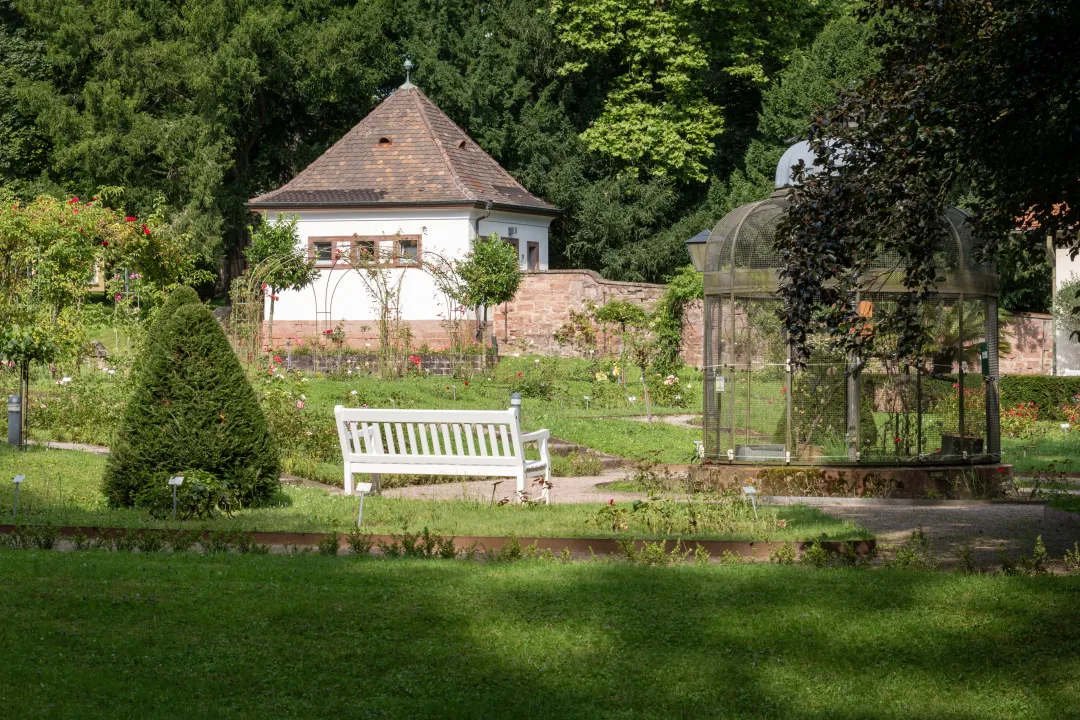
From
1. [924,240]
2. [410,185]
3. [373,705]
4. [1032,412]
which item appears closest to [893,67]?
[924,240]

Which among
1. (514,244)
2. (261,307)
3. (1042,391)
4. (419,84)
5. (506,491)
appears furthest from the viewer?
(419,84)

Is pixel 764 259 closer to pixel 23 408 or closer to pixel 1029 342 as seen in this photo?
pixel 23 408

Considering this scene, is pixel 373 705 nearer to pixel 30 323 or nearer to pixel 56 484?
pixel 56 484

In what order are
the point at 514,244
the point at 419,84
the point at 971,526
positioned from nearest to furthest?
1. the point at 971,526
2. the point at 514,244
3. the point at 419,84

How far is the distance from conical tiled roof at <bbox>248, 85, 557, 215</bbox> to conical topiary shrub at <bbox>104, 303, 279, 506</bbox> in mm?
23529

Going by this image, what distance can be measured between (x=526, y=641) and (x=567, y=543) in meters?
2.77

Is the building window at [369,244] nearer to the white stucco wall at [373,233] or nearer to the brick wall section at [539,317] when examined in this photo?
the white stucco wall at [373,233]

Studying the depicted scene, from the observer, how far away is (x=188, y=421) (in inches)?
441

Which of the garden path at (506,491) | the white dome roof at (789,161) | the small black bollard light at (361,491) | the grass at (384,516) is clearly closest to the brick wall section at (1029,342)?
the white dome roof at (789,161)

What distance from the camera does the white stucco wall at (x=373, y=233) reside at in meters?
34.9

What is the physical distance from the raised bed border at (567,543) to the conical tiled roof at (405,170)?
25.7 meters

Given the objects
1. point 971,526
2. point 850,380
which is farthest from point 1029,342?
point 971,526

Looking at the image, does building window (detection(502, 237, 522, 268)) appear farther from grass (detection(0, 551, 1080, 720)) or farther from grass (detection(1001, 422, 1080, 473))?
grass (detection(0, 551, 1080, 720))

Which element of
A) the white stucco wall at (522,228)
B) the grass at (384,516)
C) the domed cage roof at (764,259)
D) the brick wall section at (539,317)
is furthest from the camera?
the white stucco wall at (522,228)
